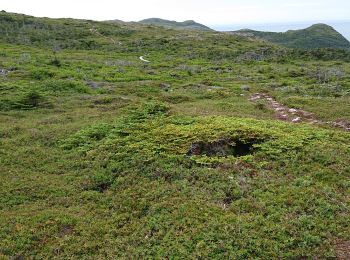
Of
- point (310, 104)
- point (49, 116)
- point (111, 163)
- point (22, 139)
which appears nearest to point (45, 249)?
point (111, 163)

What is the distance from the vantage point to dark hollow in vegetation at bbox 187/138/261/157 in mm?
20078

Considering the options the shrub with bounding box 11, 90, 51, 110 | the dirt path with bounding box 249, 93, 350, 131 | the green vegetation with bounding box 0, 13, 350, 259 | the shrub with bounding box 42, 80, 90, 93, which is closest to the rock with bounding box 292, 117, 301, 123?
the dirt path with bounding box 249, 93, 350, 131

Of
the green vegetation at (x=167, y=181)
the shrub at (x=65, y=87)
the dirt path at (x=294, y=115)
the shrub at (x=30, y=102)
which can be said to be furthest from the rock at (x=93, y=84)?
the dirt path at (x=294, y=115)

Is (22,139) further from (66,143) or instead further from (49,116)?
(49,116)

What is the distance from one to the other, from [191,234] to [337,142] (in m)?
11.4

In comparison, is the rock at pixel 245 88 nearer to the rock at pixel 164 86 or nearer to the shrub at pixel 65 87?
the rock at pixel 164 86

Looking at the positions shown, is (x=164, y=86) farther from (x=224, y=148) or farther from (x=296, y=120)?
(x=224, y=148)

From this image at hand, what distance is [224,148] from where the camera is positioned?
20250 mm

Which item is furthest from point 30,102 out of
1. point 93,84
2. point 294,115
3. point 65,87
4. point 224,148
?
point 294,115

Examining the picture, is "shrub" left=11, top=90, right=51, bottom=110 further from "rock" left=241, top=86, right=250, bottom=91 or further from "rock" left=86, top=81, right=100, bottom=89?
"rock" left=241, top=86, right=250, bottom=91

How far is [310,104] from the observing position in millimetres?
34406

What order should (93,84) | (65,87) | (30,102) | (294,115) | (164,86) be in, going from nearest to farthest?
(294,115), (30,102), (65,87), (93,84), (164,86)

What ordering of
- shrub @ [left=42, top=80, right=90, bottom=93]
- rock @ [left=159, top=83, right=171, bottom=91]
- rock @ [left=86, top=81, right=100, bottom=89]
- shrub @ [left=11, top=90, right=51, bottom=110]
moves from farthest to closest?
1. rock @ [left=159, top=83, right=171, bottom=91]
2. rock @ [left=86, top=81, right=100, bottom=89]
3. shrub @ [left=42, top=80, right=90, bottom=93]
4. shrub @ [left=11, top=90, right=51, bottom=110]

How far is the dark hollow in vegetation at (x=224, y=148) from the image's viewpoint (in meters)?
20.1
